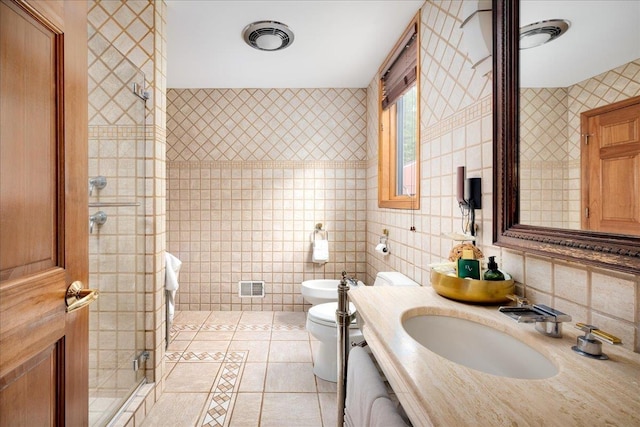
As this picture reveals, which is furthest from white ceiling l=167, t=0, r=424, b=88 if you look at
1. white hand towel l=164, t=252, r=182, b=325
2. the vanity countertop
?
the vanity countertop

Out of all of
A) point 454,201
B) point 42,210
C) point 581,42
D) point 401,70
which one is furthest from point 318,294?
point 581,42

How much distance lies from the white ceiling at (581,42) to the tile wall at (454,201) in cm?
4

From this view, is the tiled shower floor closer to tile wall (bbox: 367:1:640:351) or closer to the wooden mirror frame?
tile wall (bbox: 367:1:640:351)

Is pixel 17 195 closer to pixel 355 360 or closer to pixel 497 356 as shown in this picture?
pixel 355 360

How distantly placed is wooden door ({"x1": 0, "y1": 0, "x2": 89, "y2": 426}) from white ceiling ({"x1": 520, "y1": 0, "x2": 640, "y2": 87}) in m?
1.35

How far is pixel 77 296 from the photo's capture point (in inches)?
32.0

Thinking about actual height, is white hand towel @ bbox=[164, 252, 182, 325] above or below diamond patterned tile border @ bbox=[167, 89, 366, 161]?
below

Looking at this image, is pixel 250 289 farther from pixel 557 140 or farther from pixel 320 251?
pixel 557 140

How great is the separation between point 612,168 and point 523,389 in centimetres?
57

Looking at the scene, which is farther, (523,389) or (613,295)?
(613,295)

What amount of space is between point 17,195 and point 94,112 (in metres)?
1.18

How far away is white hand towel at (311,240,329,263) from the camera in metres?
3.01

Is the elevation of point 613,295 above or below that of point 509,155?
below

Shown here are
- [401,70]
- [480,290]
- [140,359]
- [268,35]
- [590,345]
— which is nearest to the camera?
[590,345]
